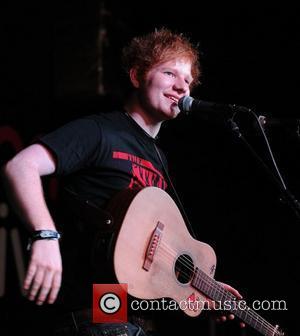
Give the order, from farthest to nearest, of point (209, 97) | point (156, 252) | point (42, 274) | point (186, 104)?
point (209, 97) → point (186, 104) → point (156, 252) → point (42, 274)

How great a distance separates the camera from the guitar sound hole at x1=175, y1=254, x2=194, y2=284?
76.5 inches

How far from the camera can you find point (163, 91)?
2.19 meters

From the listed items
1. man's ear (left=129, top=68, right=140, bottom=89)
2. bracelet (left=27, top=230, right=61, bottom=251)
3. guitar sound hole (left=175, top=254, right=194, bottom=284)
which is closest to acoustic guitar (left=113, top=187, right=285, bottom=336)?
guitar sound hole (left=175, top=254, right=194, bottom=284)

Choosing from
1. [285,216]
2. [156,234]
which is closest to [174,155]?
[285,216]

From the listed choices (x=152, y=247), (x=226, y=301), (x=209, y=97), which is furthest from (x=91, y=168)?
(x=209, y=97)

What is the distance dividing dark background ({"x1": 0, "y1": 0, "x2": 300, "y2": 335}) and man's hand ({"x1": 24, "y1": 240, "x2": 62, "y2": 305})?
1.92 meters

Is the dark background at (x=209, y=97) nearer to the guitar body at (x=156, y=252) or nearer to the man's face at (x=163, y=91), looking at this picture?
the man's face at (x=163, y=91)

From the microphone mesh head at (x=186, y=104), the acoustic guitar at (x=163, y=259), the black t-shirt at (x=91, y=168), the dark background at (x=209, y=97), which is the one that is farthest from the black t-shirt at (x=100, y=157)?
the dark background at (x=209, y=97)

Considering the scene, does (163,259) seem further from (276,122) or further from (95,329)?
(276,122)

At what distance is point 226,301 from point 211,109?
902 mm

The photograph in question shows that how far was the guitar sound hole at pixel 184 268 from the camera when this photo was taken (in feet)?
6.38

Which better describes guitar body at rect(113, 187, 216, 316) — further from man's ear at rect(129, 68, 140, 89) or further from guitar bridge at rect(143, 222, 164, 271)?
man's ear at rect(129, 68, 140, 89)

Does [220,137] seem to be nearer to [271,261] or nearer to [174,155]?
[174,155]

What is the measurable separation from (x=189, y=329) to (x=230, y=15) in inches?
93.7
